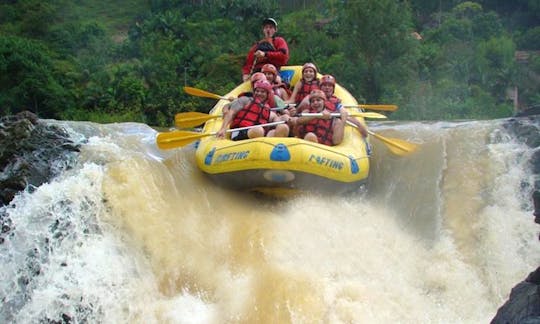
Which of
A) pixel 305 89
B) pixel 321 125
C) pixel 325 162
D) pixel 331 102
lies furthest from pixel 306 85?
pixel 325 162

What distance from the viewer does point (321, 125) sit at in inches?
257

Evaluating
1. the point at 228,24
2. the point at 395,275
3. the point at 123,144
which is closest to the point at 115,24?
the point at 228,24

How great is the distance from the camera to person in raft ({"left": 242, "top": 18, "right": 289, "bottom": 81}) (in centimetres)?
809

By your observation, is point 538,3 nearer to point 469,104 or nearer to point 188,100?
point 469,104

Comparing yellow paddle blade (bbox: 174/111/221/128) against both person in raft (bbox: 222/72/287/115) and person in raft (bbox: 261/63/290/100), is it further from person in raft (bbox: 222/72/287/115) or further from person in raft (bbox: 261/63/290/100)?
person in raft (bbox: 261/63/290/100)

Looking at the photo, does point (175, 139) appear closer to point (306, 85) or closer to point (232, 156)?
point (232, 156)

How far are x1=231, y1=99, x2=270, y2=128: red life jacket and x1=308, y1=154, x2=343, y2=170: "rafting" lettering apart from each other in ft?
3.01

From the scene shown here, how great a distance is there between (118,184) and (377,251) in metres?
2.17

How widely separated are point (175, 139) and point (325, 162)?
1.43m

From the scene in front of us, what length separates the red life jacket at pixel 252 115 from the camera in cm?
650

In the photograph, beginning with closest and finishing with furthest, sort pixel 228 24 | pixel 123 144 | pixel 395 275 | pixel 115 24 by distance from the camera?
1. pixel 395 275
2. pixel 123 144
3. pixel 228 24
4. pixel 115 24

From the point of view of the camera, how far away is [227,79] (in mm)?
17469

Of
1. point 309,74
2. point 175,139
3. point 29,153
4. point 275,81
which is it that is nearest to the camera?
point 29,153

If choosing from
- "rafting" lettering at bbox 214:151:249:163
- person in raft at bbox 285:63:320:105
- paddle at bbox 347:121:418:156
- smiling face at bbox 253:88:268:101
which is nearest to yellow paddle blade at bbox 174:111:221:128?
smiling face at bbox 253:88:268:101
